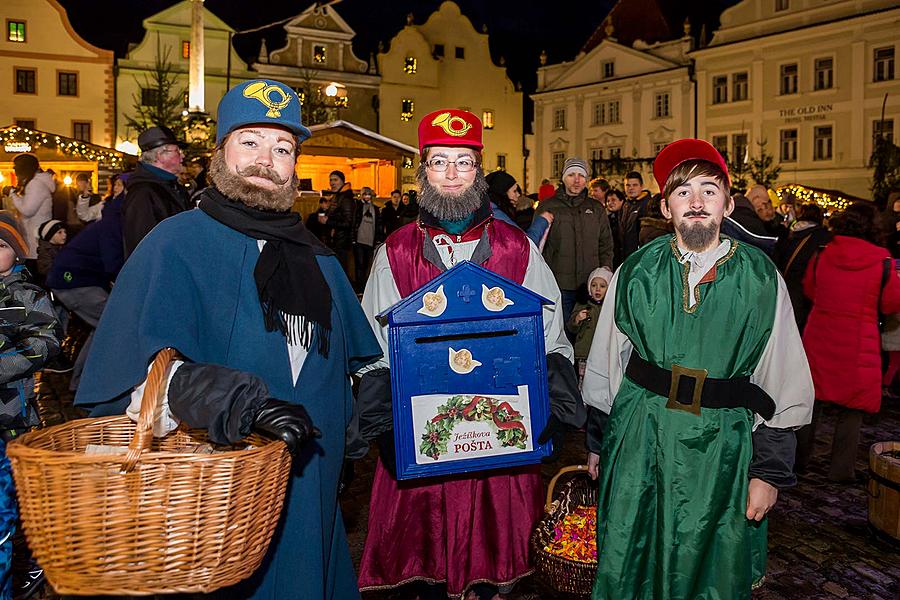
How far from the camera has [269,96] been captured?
278cm

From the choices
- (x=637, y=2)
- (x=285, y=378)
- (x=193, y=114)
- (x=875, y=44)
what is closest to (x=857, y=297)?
(x=285, y=378)

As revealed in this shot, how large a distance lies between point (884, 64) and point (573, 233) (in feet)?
102

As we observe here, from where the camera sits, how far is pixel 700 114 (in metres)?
39.4

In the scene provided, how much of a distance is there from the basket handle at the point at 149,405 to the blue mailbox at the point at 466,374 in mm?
1073

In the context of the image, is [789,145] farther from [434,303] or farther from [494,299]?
[434,303]

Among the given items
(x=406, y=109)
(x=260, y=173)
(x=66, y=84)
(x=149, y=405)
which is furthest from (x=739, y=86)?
(x=149, y=405)

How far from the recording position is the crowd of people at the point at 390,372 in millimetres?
2451

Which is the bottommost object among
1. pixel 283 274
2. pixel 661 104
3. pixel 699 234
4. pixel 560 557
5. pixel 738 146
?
pixel 560 557

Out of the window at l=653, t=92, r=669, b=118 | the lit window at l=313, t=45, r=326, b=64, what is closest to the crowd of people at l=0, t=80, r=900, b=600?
the lit window at l=313, t=45, r=326, b=64

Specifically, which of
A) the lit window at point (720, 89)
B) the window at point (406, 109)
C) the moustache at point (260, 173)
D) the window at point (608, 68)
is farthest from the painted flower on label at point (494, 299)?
the window at point (608, 68)

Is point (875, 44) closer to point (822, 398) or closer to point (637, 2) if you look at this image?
point (637, 2)

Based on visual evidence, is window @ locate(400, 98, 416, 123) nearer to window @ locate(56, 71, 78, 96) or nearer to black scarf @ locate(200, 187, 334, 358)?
window @ locate(56, 71, 78, 96)

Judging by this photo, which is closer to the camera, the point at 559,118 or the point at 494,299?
the point at 494,299

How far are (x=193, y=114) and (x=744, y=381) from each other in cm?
1368
